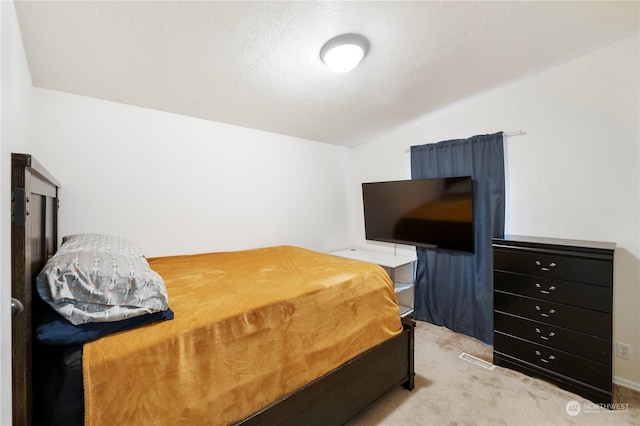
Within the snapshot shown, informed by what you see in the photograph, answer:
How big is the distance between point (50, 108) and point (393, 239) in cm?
336

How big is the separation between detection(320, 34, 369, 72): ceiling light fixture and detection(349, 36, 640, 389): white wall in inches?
62.7

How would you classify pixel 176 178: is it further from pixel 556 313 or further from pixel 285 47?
pixel 556 313

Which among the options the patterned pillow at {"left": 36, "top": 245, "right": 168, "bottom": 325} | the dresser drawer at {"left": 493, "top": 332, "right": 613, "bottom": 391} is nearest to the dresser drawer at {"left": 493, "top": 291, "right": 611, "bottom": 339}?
the dresser drawer at {"left": 493, "top": 332, "right": 613, "bottom": 391}

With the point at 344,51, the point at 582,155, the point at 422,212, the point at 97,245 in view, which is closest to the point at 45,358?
the point at 97,245

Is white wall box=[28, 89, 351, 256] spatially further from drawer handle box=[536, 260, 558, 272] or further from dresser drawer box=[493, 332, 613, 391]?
drawer handle box=[536, 260, 558, 272]

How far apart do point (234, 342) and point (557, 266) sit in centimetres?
226

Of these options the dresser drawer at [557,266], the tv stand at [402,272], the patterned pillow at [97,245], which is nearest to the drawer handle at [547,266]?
the dresser drawer at [557,266]

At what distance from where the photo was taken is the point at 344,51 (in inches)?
74.2

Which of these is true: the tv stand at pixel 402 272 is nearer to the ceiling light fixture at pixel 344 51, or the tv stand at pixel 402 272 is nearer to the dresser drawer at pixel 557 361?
the dresser drawer at pixel 557 361

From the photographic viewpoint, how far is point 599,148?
87.0 inches

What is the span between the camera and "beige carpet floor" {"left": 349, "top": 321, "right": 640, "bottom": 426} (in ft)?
5.79

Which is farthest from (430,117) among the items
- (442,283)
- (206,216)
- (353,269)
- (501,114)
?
(206,216)

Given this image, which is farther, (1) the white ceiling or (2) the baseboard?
(2) the baseboard

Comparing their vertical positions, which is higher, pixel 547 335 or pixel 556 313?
pixel 556 313
